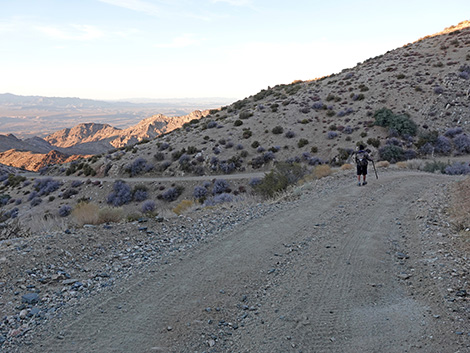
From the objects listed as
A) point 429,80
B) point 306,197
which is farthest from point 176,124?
point 306,197

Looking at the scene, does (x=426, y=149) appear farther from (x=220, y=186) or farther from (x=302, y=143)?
(x=220, y=186)

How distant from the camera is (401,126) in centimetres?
3198

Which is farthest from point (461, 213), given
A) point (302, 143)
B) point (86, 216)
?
point (302, 143)

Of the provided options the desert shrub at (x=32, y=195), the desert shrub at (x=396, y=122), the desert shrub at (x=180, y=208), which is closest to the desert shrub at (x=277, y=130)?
the desert shrub at (x=396, y=122)

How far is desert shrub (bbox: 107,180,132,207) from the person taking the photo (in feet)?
100

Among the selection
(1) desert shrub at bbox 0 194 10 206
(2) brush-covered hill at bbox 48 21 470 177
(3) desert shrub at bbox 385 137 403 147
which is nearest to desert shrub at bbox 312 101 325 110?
(2) brush-covered hill at bbox 48 21 470 177

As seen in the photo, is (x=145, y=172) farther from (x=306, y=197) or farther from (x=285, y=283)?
(x=285, y=283)

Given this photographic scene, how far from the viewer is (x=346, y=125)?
36188mm

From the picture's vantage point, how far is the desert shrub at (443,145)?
28.8 meters

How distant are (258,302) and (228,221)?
4.64 metres

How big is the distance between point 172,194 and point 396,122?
23.7 m

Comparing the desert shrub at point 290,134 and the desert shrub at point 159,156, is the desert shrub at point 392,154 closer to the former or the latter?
the desert shrub at point 290,134

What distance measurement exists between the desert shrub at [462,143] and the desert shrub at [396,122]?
3.66 metres

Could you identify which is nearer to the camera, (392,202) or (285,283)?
(285,283)
